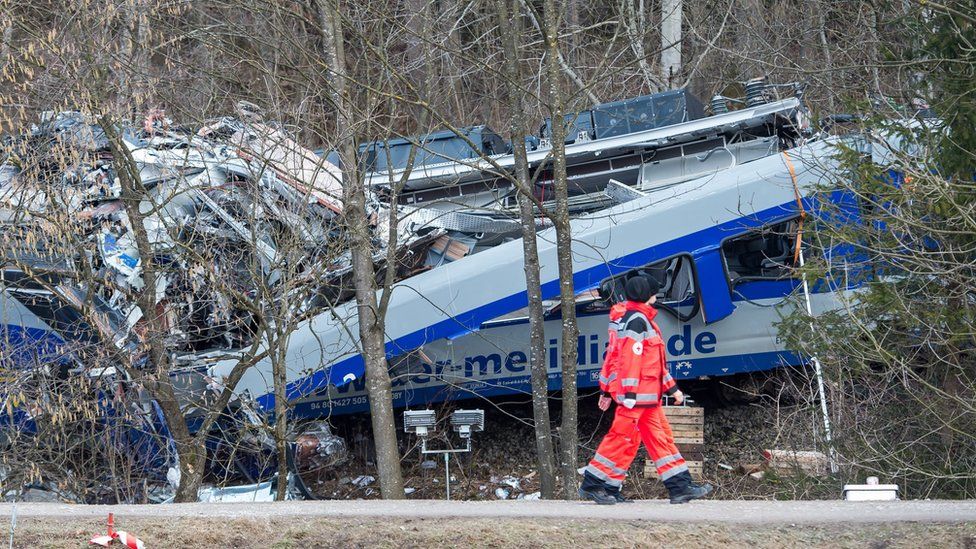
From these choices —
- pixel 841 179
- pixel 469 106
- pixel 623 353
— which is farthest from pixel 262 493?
pixel 469 106

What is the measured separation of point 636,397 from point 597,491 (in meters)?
0.68

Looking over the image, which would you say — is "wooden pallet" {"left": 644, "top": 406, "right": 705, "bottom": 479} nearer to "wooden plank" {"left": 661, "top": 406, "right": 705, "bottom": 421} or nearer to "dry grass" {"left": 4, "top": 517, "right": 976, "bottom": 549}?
"wooden plank" {"left": 661, "top": 406, "right": 705, "bottom": 421}

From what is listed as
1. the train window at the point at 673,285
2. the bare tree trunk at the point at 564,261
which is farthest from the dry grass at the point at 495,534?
the train window at the point at 673,285

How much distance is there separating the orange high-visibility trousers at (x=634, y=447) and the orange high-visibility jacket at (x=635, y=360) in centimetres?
12

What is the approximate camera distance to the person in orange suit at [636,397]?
20.2 ft

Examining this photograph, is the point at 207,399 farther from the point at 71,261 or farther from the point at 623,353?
the point at 623,353

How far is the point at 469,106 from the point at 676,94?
18.8ft

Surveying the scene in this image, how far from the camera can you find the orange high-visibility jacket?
242 inches

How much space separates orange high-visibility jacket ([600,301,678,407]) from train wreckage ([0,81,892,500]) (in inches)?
123

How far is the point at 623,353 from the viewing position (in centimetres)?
621

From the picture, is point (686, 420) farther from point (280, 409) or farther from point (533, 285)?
point (280, 409)

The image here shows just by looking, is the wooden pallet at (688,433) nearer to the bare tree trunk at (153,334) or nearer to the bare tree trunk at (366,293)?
the bare tree trunk at (366,293)

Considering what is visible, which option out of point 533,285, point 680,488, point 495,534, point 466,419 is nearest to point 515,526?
point 495,534

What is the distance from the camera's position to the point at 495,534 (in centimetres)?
541
